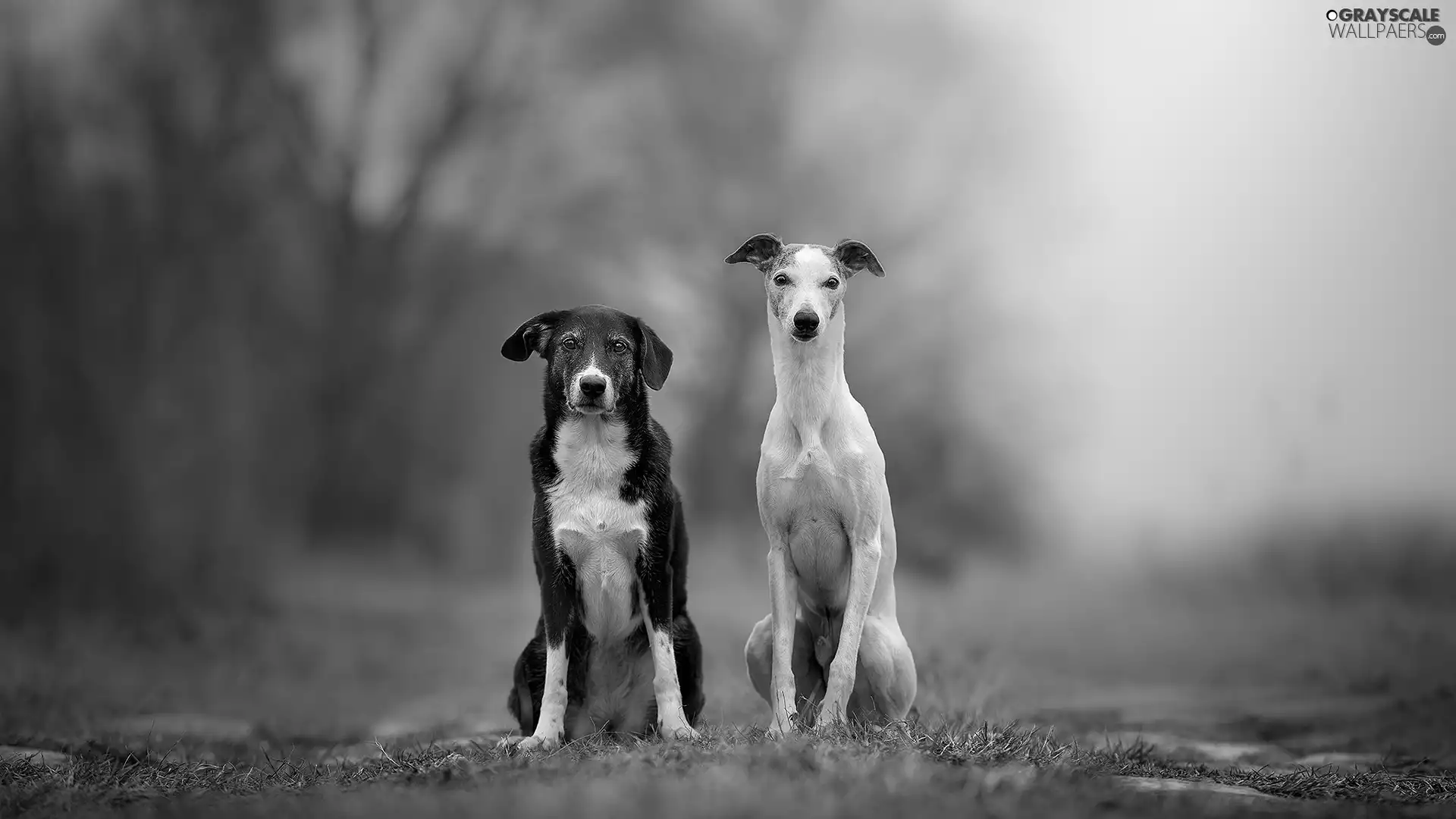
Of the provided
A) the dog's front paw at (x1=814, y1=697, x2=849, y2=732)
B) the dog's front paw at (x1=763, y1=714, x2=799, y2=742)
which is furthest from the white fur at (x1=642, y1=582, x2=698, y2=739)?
the dog's front paw at (x1=814, y1=697, x2=849, y2=732)

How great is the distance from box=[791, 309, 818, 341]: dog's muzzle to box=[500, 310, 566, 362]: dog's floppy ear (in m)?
1.10

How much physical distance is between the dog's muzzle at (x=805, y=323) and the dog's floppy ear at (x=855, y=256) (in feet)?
1.55

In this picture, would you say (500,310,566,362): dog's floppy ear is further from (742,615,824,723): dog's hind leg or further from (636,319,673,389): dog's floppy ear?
(742,615,824,723): dog's hind leg

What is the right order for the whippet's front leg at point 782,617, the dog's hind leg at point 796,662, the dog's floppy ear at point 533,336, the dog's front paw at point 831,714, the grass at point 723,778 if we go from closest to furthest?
the grass at point 723,778
the dog's front paw at point 831,714
the whippet's front leg at point 782,617
the dog's floppy ear at point 533,336
the dog's hind leg at point 796,662

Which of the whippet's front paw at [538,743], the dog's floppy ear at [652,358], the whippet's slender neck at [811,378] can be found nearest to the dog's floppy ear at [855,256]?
the whippet's slender neck at [811,378]

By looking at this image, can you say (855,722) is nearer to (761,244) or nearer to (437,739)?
(761,244)

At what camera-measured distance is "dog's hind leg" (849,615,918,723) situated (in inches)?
216

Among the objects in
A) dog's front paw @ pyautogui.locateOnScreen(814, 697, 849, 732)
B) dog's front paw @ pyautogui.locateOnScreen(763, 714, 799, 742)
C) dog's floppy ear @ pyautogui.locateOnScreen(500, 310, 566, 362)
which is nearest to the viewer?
dog's front paw @ pyautogui.locateOnScreen(763, 714, 799, 742)

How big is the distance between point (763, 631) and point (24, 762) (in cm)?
369

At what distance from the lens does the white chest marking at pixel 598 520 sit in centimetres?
524

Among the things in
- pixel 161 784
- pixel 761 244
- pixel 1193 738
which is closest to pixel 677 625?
pixel 761 244

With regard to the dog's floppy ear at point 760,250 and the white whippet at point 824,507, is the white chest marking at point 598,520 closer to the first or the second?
the white whippet at point 824,507

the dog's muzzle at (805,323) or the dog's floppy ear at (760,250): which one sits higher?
the dog's floppy ear at (760,250)

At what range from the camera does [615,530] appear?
17.2 feet
